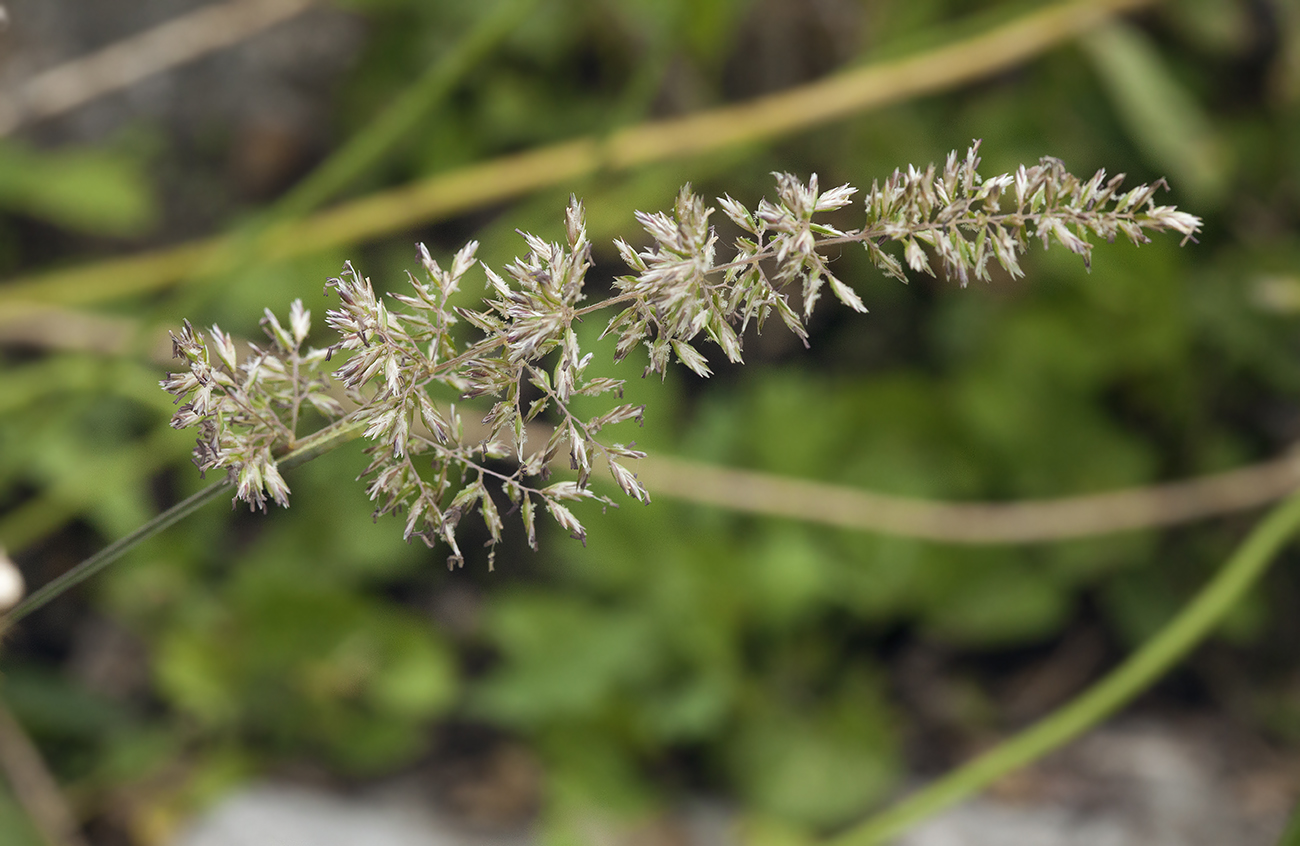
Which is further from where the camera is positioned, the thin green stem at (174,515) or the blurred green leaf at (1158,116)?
the blurred green leaf at (1158,116)

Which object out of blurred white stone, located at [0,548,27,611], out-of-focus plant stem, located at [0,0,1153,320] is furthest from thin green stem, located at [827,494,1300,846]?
out-of-focus plant stem, located at [0,0,1153,320]

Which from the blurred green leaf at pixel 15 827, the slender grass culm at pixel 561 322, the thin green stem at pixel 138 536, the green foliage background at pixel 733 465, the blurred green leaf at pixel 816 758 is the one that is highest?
the green foliage background at pixel 733 465

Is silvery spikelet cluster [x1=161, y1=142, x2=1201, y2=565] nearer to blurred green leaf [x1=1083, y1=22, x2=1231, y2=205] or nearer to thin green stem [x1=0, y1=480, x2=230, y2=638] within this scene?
thin green stem [x1=0, y1=480, x2=230, y2=638]

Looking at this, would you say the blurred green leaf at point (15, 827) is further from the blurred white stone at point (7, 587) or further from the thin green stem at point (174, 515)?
the thin green stem at point (174, 515)

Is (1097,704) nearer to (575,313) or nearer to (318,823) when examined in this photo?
(575,313)

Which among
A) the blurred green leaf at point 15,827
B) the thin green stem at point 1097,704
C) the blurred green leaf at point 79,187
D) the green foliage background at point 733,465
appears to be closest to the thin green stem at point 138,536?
the thin green stem at point 1097,704

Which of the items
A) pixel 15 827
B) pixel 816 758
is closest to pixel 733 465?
pixel 816 758

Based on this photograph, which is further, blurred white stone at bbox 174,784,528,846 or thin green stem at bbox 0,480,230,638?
blurred white stone at bbox 174,784,528,846
